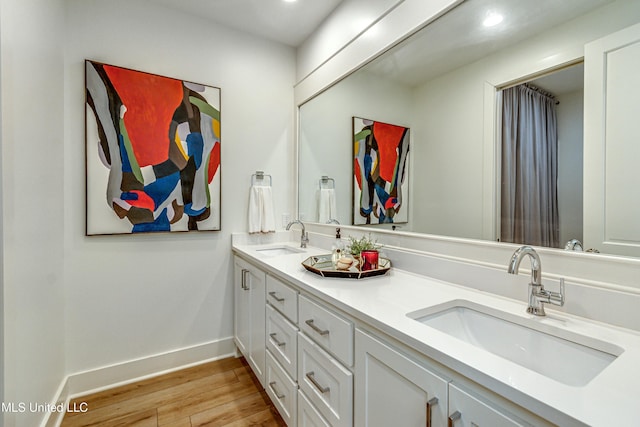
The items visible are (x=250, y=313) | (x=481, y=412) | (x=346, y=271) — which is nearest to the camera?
(x=481, y=412)

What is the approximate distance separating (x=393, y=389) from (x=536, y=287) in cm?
56

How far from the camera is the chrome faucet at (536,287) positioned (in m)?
0.90

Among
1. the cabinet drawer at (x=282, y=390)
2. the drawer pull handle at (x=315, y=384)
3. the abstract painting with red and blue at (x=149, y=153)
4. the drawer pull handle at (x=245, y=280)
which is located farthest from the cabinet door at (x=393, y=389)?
the abstract painting with red and blue at (x=149, y=153)

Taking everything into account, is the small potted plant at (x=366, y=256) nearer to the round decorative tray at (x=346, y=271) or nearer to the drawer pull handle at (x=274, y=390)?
the round decorative tray at (x=346, y=271)

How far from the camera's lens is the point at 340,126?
2.18 m

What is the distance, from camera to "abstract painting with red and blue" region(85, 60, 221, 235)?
1831 mm

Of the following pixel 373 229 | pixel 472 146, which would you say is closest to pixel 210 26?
pixel 373 229

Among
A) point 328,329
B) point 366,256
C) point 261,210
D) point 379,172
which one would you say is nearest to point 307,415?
point 328,329

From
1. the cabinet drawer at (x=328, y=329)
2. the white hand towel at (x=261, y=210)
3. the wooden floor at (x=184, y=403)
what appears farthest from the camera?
the white hand towel at (x=261, y=210)

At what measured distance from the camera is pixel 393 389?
0.85 m

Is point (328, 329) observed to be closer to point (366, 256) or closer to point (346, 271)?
point (346, 271)

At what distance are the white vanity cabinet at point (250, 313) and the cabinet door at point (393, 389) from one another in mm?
905

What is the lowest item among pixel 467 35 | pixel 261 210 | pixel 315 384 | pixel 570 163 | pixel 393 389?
pixel 315 384

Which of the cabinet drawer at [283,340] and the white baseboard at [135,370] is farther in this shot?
the white baseboard at [135,370]
